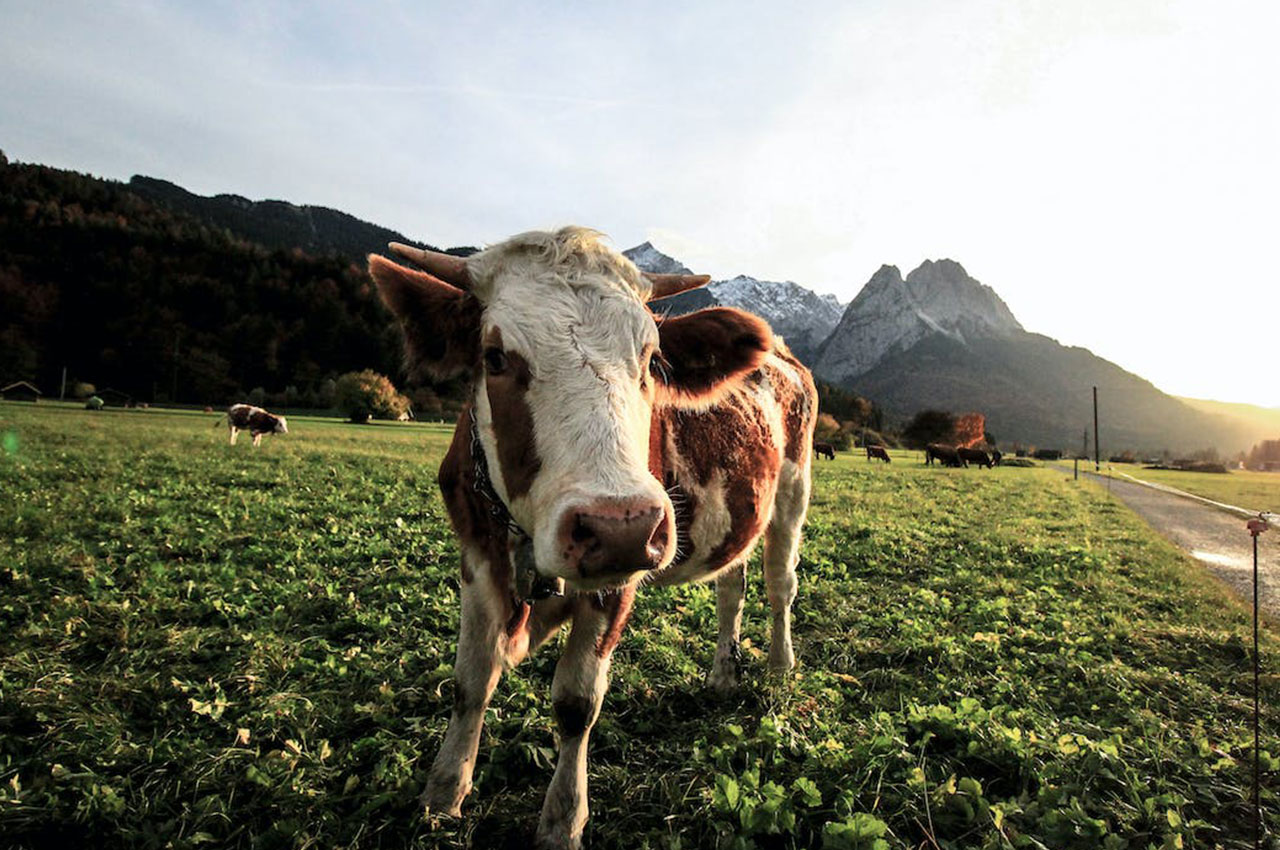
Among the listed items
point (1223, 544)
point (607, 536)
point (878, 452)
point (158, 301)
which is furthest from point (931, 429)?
point (158, 301)

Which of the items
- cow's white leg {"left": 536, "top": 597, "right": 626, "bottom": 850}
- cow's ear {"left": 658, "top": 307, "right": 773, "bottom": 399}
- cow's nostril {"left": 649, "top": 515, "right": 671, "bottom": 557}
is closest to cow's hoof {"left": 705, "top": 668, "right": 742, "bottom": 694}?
cow's white leg {"left": 536, "top": 597, "right": 626, "bottom": 850}

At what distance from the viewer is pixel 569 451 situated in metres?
2.21

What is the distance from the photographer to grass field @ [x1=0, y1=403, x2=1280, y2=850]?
9.16ft

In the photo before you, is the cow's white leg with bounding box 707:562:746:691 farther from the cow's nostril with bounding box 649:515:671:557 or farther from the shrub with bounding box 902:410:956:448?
the shrub with bounding box 902:410:956:448

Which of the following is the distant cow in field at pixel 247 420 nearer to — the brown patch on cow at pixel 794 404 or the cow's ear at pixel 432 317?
the brown patch on cow at pixel 794 404

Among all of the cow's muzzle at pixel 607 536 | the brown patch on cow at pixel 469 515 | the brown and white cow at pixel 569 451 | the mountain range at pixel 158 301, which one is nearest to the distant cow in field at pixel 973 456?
the brown and white cow at pixel 569 451

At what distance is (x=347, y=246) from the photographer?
176 metres

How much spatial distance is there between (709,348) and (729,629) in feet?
8.46

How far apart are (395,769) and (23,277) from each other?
147847 mm

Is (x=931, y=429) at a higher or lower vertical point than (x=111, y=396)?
higher

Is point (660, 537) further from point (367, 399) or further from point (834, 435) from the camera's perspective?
point (834, 435)

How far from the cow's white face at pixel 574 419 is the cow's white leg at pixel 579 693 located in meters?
0.77

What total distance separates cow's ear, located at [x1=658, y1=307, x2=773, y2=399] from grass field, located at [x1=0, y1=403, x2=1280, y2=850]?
207 centimetres

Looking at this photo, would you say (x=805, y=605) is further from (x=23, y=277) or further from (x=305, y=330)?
(x=23, y=277)
